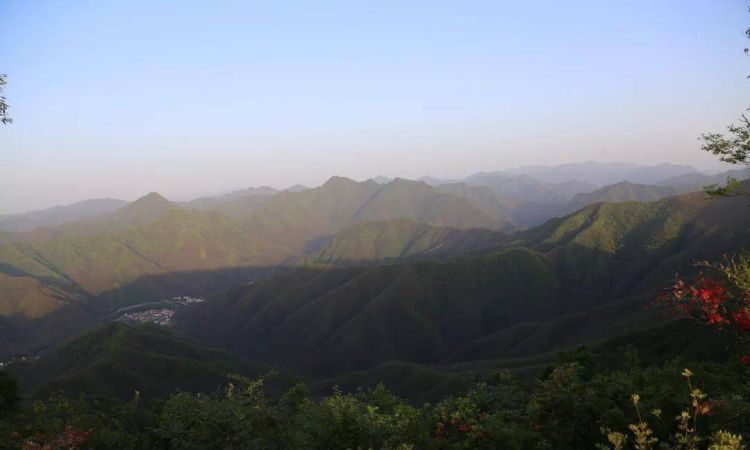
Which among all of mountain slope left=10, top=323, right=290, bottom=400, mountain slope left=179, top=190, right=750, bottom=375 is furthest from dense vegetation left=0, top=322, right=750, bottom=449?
mountain slope left=179, top=190, right=750, bottom=375

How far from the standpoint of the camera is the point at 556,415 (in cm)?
1273

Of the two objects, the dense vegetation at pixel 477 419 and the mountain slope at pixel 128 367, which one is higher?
the dense vegetation at pixel 477 419

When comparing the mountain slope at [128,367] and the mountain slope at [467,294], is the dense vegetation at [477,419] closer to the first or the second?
the mountain slope at [128,367]

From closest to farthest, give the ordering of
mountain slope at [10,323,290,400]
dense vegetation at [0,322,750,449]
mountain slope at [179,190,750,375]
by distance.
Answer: dense vegetation at [0,322,750,449] < mountain slope at [10,323,290,400] < mountain slope at [179,190,750,375]

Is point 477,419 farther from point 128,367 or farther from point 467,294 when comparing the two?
point 467,294

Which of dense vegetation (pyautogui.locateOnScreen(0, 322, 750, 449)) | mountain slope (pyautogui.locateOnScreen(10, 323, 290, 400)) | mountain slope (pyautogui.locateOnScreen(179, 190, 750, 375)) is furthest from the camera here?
mountain slope (pyautogui.locateOnScreen(179, 190, 750, 375))

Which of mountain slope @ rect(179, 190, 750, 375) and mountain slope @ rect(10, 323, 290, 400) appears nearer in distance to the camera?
mountain slope @ rect(10, 323, 290, 400)

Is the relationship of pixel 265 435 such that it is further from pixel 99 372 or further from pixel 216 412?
pixel 99 372

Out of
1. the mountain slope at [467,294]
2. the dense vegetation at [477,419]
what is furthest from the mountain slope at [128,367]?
the dense vegetation at [477,419]

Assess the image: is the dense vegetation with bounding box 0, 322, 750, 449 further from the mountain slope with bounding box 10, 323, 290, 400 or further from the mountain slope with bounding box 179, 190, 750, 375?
the mountain slope with bounding box 179, 190, 750, 375

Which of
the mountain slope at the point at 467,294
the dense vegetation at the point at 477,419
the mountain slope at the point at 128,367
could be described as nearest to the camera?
the dense vegetation at the point at 477,419

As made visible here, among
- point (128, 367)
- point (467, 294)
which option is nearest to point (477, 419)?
point (128, 367)

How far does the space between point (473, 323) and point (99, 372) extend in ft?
316

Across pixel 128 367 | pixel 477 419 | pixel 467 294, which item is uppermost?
pixel 477 419
